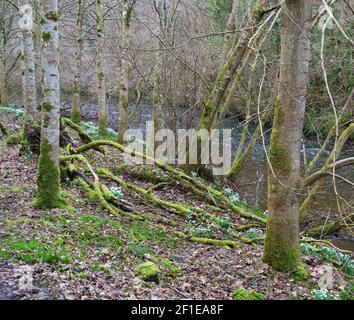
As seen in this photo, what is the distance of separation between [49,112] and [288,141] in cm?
380

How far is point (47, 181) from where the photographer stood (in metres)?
7.22

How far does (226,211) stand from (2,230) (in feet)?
19.2

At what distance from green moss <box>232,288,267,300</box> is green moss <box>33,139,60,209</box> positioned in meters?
3.51

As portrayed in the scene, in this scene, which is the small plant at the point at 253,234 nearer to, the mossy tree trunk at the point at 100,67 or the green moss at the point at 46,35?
the green moss at the point at 46,35

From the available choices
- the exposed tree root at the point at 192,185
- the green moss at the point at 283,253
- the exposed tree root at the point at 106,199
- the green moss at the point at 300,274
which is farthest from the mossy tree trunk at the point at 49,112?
the green moss at the point at 300,274

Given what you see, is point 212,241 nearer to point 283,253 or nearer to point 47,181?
point 283,253

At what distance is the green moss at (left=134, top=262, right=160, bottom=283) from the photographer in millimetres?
5582

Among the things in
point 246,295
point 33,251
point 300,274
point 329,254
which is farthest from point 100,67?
point 246,295

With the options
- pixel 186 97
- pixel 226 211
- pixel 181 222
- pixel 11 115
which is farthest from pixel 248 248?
pixel 11 115

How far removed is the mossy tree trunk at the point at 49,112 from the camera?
6.70 m

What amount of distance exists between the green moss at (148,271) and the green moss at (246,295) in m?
1.05

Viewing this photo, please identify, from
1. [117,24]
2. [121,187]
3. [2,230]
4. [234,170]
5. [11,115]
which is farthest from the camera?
[117,24]
